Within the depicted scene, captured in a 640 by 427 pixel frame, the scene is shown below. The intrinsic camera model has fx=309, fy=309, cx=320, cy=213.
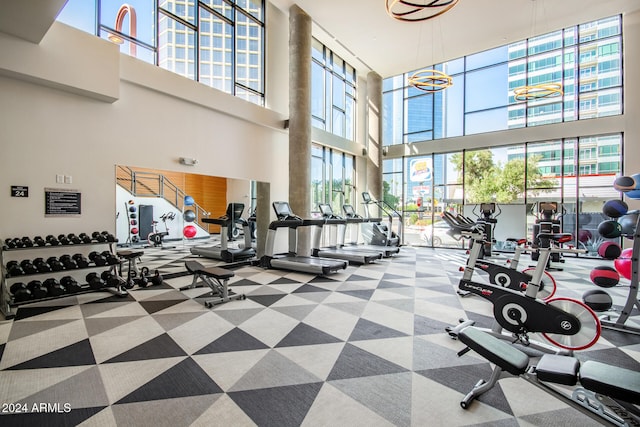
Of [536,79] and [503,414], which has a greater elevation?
[536,79]

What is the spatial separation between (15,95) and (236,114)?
3832mm

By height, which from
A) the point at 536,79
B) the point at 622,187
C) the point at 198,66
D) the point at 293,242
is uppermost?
the point at 536,79

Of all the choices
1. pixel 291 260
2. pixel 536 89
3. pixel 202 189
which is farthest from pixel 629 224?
pixel 202 189

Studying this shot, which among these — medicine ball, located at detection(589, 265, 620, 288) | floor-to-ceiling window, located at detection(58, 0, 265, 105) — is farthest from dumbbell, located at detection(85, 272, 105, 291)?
medicine ball, located at detection(589, 265, 620, 288)

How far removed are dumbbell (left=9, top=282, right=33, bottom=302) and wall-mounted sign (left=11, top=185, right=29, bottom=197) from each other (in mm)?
1279

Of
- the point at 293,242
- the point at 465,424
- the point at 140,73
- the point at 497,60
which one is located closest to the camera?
the point at 465,424

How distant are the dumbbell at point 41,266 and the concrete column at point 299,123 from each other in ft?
16.3

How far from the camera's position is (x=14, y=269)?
3871 millimetres

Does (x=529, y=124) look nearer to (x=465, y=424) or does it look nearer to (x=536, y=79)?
(x=536, y=79)

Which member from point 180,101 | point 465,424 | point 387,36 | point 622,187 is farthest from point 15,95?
point 387,36

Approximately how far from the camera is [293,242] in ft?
24.5

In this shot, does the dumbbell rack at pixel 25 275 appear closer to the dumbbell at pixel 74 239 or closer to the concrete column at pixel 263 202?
the dumbbell at pixel 74 239

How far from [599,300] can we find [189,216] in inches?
348

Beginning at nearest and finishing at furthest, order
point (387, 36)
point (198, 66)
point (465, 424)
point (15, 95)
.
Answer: point (465, 424)
point (15, 95)
point (198, 66)
point (387, 36)
